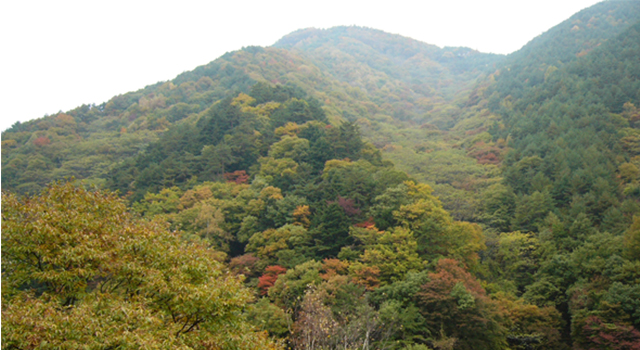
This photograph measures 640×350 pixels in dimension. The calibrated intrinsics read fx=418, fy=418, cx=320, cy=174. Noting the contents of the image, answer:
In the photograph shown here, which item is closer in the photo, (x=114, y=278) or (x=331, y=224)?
(x=114, y=278)

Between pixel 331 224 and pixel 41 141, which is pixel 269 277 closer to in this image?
pixel 331 224

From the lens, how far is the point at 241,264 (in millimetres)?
31656

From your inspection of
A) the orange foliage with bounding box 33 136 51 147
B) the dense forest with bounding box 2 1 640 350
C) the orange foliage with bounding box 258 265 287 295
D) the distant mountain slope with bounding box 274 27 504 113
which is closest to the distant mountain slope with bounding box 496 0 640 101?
the dense forest with bounding box 2 1 640 350

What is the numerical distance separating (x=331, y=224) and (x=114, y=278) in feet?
74.1

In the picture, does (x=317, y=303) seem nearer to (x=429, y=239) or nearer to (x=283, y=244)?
(x=283, y=244)

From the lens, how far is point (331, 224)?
33.8 meters

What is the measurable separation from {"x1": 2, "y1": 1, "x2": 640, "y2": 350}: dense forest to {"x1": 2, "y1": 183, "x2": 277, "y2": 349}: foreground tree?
0.06 m

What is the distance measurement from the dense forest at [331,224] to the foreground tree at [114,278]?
6 cm

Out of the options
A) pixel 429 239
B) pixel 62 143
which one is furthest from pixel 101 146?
pixel 429 239

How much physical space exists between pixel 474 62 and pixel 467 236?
581 ft

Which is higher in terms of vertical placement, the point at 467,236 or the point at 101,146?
the point at 101,146

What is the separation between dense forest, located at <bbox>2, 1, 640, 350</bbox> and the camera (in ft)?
36.4

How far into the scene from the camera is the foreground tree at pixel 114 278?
31.4ft

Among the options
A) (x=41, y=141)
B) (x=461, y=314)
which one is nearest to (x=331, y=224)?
(x=461, y=314)
